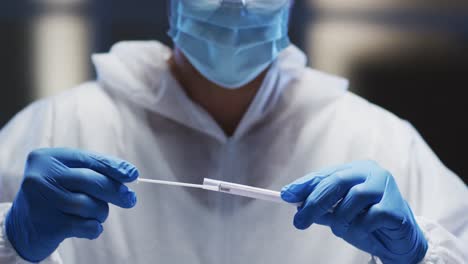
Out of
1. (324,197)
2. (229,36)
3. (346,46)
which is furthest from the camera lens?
(346,46)

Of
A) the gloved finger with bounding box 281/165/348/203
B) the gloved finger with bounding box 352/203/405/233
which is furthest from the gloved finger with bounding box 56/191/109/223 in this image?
the gloved finger with bounding box 352/203/405/233

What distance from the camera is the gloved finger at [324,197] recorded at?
1.16 meters

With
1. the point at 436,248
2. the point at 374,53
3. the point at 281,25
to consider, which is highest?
the point at 281,25

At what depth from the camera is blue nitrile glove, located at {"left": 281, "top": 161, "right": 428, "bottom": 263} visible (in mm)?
1162

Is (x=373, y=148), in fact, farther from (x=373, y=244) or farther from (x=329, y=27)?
(x=329, y=27)

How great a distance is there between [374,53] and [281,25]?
3.80 feet

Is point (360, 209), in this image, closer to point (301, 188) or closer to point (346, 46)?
point (301, 188)

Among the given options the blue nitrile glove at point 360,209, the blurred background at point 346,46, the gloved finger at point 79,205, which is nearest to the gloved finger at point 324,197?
the blue nitrile glove at point 360,209

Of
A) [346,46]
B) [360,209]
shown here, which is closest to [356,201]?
[360,209]

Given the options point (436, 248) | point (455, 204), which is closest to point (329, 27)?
point (455, 204)

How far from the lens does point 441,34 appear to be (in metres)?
2.58

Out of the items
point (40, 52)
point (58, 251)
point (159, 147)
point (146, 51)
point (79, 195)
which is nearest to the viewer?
point (79, 195)

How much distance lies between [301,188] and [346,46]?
146 centimetres

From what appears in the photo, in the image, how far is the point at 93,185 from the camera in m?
1.16
